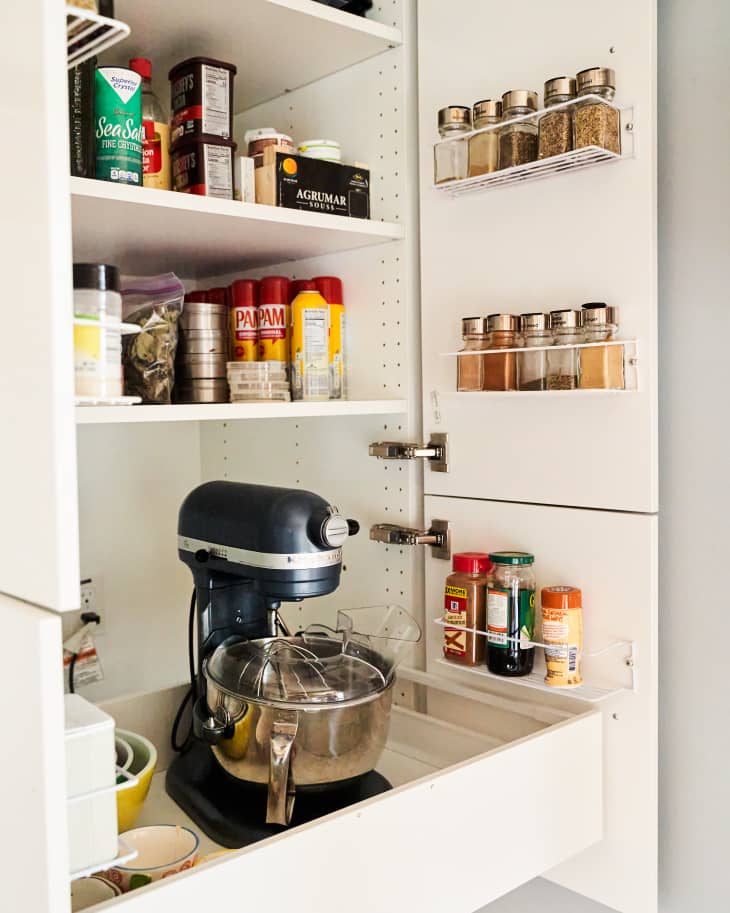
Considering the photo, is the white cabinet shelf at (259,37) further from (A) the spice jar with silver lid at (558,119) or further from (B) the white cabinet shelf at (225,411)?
(B) the white cabinet shelf at (225,411)

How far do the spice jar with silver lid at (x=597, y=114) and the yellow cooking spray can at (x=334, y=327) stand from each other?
0.50m

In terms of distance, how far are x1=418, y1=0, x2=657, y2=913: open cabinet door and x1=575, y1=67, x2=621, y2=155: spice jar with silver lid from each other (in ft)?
0.07

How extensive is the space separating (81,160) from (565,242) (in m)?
0.69

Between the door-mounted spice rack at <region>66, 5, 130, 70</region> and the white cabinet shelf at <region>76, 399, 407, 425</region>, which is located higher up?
the door-mounted spice rack at <region>66, 5, 130, 70</region>

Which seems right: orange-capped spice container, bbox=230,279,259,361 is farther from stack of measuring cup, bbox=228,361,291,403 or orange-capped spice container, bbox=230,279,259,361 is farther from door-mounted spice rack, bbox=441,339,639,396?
door-mounted spice rack, bbox=441,339,639,396

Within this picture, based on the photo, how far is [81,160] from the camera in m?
1.18

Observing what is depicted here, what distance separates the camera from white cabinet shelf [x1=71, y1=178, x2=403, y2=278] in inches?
48.4

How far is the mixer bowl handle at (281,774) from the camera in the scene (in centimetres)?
114

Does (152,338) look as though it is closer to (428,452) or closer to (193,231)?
(193,231)

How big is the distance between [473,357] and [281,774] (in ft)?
2.21
